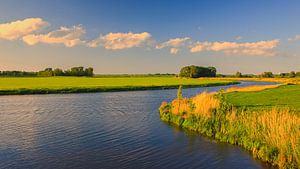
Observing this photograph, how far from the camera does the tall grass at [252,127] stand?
43.1ft

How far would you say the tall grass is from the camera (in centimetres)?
1315

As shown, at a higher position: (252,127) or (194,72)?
Answer: (194,72)

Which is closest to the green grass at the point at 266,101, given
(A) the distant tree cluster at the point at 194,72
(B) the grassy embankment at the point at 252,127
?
(B) the grassy embankment at the point at 252,127

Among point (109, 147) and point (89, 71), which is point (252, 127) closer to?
point (109, 147)

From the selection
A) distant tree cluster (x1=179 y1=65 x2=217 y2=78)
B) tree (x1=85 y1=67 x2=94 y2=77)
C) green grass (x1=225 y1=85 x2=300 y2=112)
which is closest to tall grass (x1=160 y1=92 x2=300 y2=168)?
green grass (x1=225 y1=85 x2=300 y2=112)

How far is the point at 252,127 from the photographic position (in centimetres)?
1634

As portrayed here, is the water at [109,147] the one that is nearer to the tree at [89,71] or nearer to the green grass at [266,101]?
the green grass at [266,101]

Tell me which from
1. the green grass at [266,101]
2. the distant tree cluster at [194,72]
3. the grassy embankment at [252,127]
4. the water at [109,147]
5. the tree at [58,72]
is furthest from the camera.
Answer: the distant tree cluster at [194,72]

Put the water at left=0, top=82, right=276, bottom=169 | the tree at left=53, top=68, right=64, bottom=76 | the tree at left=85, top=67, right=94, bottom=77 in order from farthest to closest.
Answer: the tree at left=85, top=67, right=94, bottom=77 < the tree at left=53, top=68, right=64, bottom=76 < the water at left=0, top=82, right=276, bottom=169

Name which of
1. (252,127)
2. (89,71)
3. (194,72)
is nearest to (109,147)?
(252,127)

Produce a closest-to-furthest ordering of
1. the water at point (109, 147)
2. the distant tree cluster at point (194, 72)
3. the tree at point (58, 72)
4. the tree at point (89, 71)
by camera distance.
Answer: the water at point (109, 147)
the tree at point (58, 72)
the tree at point (89, 71)
the distant tree cluster at point (194, 72)

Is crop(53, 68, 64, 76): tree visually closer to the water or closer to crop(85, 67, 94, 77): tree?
crop(85, 67, 94, 77): tree

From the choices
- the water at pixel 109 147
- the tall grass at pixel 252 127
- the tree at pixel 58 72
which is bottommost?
the water at pixel 109 147

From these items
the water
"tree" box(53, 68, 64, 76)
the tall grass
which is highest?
"tree" box(53, 68, 64, 76)
